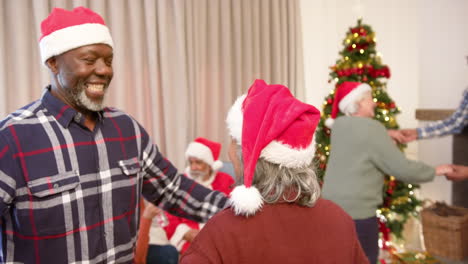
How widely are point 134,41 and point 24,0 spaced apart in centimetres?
92

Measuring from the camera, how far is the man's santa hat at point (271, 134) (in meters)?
1.00

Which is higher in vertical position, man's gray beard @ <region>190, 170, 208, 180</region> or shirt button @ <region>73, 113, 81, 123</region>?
shirt button @ <region>73, 113, 81, 123</region>

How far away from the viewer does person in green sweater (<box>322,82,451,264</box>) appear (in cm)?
228

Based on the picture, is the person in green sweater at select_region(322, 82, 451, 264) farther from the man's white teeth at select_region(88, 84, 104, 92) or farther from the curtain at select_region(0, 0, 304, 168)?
the curtain at select_region(0, 0, 304, 168)

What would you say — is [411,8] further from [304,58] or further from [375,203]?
[375,203]

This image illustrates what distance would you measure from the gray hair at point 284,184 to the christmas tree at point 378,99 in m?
2.51

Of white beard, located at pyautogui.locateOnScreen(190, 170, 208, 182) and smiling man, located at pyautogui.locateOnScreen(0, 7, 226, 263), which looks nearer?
smiling man, located at pyautogui.locateOnScreen(0, 7, 226, 263)

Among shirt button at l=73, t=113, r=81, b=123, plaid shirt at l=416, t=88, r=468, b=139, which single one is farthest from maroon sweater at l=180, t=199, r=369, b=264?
plaid shirt at l=416, t=88, r=468, b=139

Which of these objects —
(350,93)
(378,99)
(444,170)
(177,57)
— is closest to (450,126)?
(378,99)

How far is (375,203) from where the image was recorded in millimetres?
2357

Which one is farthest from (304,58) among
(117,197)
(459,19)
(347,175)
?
(117,197)

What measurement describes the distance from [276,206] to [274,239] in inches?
3.7

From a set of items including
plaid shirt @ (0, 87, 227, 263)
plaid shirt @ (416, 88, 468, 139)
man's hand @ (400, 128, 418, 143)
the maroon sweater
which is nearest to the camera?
the maroon sweater

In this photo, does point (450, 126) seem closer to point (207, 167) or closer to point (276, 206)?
point (207, 167)
